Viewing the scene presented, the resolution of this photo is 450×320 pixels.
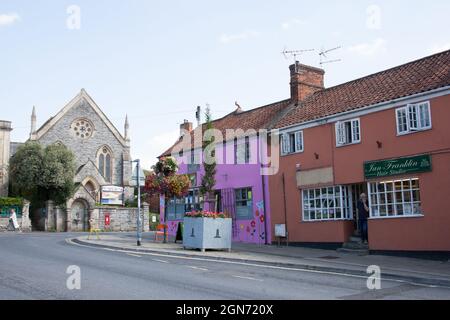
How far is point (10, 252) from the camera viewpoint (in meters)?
18.0

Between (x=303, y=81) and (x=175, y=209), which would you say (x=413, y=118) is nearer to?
(x=303, y=81)

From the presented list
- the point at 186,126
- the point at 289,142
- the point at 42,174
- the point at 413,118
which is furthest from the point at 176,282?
the point at 42,174

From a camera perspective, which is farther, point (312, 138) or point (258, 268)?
point (312, 138)

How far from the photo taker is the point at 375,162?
19062 millimetres

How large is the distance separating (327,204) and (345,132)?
312cm

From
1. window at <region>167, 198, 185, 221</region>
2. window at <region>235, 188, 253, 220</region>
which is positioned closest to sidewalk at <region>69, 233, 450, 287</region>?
window at <region>235, 188, 253, 220</region>

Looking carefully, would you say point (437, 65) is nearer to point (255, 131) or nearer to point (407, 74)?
point (407, 74)

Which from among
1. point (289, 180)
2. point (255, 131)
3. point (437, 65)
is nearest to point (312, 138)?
point (289, 180)

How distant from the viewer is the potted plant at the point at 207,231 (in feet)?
64.3

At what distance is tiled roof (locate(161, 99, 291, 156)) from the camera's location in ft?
85.0

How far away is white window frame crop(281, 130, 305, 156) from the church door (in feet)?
85.5

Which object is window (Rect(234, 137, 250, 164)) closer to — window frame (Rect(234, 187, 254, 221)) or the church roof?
window frame (Rect(234, 187, 254, 221))

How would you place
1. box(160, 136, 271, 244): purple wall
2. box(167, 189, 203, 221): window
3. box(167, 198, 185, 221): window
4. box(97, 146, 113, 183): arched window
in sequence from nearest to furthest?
box(160, 136, 271, 244): purple wall → box(167, 189, 203, 221): window → box(167, 198, 185, 221): window → box(97, 146, 113, 183): arched window

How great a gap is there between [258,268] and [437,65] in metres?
11.0
